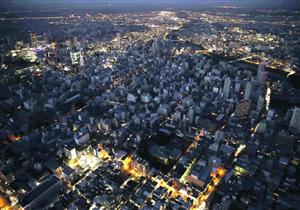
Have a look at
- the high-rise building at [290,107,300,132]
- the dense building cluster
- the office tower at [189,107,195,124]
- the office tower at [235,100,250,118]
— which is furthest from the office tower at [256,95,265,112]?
the office tower at [189,107,195,124]

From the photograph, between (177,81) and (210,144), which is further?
(177,81)

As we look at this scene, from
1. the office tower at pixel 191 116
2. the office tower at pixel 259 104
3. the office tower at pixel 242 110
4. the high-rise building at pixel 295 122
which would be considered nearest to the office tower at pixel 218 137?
the office tower at pixel 191 116

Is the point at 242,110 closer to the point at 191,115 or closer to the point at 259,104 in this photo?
the point at 259,104

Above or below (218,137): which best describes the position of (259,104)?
above

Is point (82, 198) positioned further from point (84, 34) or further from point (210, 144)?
point (84, 34)

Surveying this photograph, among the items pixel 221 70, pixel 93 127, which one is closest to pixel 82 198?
pixel 93 127

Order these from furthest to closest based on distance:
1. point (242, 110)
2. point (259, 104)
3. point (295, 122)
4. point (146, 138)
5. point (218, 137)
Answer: point (259, 104), point (242, 110), point (295, 122), point (146, 138), point (218, 137)

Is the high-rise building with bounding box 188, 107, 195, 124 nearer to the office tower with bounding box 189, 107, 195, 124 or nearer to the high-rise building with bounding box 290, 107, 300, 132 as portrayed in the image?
the office tower with bounding box 189, 107, 195, 124

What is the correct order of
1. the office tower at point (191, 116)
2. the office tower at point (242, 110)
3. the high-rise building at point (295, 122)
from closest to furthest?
the high-rise building at point (295, 122) → the office tower at point (191, 116) → the office tower at point (242, 110)

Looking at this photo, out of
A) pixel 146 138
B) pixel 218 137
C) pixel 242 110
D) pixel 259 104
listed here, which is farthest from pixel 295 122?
pixel 146 138

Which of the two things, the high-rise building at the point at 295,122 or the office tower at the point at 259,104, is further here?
the office tower at the point at 259,104

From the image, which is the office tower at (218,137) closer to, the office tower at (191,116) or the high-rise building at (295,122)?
the office tower at (191,116)
